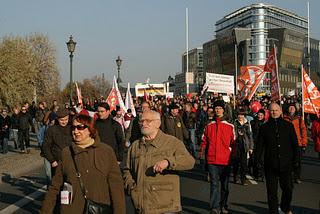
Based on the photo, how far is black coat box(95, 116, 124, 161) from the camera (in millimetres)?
9141

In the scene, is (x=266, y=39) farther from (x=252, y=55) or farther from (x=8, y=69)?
(x=8, y=69)

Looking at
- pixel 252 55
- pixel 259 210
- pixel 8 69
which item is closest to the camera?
pixel 259 210

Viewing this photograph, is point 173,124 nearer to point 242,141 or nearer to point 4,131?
point 242,141

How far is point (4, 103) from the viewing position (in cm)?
3931

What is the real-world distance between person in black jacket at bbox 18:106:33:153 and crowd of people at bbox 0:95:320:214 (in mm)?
7294

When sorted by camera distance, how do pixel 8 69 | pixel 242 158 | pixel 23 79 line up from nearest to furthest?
pixel 242 158, pixel 8 69, pixel 23 79

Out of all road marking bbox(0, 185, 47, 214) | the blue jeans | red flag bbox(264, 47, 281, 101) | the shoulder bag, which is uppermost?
red flag bbox(264, 47, 281, 101)

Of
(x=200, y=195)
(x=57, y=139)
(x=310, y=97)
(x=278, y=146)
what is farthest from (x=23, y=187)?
(x=310, y=97)

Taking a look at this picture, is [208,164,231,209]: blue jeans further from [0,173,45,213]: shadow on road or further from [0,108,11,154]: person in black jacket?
[0,108,11,154]: person in black jacket

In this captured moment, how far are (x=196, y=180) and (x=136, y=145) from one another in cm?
789

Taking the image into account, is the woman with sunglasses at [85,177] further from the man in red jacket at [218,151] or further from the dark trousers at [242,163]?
the dark trousers at [242,163]

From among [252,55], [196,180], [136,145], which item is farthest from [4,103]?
[252,55]

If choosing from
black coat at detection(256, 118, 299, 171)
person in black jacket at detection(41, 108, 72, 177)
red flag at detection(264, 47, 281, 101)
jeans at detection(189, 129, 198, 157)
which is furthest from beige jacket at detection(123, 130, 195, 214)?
jeans at detection(189, 129, 198, 157)

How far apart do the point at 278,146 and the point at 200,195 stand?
9.89 ft
